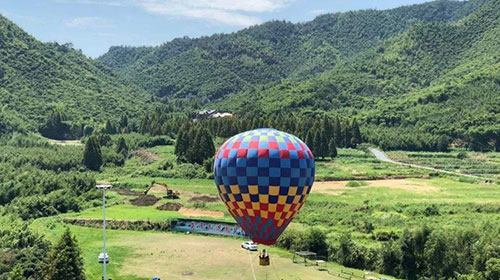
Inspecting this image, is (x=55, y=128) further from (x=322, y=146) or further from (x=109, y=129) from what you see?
(x=322, y=146)

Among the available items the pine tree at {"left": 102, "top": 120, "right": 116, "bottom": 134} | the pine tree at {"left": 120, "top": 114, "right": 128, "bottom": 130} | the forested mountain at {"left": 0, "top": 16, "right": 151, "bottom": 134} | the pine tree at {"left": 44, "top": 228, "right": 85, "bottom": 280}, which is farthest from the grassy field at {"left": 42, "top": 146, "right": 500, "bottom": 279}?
the forested mountain at {"left": 0, "top": 16, "right": 151, "bottom": 134}

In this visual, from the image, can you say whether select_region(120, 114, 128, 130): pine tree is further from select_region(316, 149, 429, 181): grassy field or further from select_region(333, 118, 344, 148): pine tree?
select_region(316, 149, 429, 181): grassy field

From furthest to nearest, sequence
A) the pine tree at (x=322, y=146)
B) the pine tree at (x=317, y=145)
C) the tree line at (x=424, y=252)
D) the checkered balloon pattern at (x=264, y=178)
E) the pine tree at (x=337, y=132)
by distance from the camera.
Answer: the pine tree at (x=337, y=132), the pine tree at (x=322, y=146), the pine tree at (x=317, y=145), the tree line at (x=424, y=252), the checkered balloon pattern at (x=264, y=178)

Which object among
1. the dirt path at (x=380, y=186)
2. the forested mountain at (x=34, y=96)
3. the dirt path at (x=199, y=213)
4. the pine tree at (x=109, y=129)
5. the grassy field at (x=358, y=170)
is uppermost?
the forested mountain at (x=34, y=96)

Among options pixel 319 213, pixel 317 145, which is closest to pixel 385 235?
pixel 319 213

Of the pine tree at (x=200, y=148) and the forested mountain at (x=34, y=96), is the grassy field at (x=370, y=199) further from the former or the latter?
the forested mountain at (x=34, y=96)

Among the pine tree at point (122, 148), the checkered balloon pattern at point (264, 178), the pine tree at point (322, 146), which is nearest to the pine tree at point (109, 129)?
the pine tree at point (122, 148)

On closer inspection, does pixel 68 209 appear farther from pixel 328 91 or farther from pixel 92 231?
pixel 328 91

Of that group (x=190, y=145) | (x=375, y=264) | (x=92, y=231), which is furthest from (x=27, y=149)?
(x=375, y=264)
